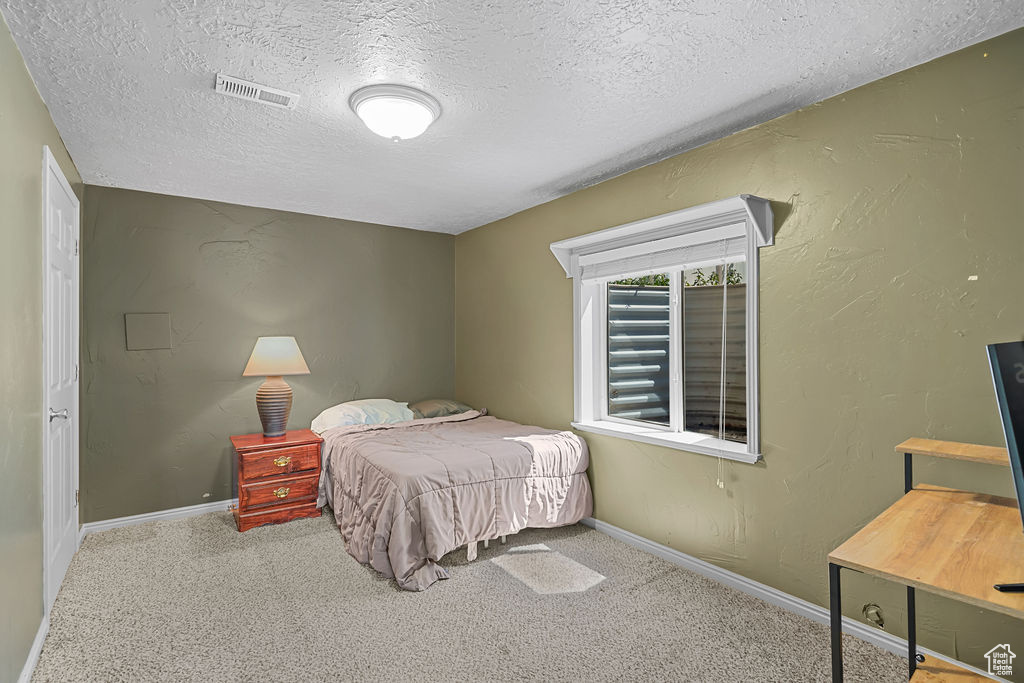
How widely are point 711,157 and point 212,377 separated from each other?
3.71 metres

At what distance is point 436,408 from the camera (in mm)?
4445

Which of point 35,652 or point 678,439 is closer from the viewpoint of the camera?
point 35,652

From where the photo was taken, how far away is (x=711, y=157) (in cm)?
279

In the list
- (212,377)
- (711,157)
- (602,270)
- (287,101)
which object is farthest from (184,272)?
(711,157)

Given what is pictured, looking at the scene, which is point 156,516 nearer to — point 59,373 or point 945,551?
point 59,373

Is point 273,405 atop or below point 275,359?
below

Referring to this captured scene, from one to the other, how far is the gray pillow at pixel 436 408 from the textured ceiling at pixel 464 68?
2055mm

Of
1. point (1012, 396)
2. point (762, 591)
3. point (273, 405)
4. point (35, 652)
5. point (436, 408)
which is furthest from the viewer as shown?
point (436, 408)

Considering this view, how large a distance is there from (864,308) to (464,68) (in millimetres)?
1923

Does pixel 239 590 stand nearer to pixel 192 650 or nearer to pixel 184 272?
pixel 192 650

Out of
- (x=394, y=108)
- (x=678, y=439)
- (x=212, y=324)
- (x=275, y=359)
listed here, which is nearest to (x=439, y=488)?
(x=678, y=439)

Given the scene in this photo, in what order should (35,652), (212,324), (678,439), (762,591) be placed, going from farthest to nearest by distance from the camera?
1. (212,324)
2. (678,439)
3. (762,591)
4. (35,652)

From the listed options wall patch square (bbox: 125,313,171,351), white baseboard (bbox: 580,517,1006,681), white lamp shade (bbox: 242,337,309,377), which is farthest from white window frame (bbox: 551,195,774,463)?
wall patch square (bbox: 125,313,171,351)

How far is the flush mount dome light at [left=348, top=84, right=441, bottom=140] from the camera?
221 cm
